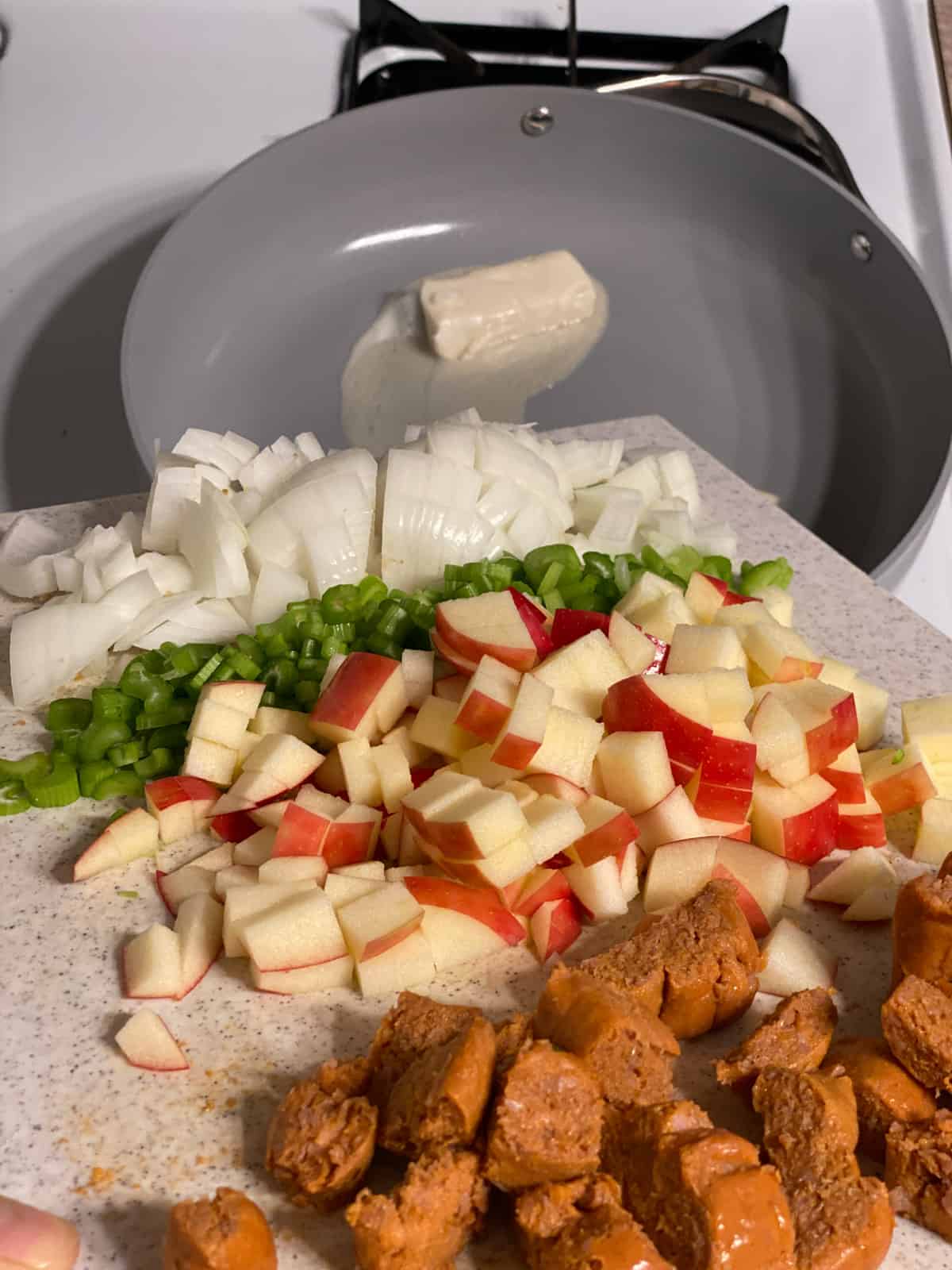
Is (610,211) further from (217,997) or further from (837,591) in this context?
(217,997)

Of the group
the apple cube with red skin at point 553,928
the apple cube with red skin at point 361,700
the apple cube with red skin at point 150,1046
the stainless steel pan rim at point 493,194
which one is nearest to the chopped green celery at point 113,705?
the apple cube with red skin at point 361,700

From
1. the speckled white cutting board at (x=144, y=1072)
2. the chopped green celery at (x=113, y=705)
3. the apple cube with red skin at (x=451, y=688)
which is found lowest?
the speckled white cutting board at (x=144, y=1072)

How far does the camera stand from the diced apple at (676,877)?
4.47 ft

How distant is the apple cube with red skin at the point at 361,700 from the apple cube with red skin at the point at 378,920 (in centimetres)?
21

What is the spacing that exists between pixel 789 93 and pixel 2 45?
2.05 metres

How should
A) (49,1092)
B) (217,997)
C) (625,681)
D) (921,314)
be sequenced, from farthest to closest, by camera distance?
(921,314) < (625,681) < (217,997) < (49,1092)

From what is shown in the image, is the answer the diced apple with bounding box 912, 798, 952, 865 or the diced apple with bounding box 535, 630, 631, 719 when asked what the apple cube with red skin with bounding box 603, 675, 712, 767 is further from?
the diced apple with bounding box 912, 798, 952, 865

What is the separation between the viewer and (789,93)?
133 inches

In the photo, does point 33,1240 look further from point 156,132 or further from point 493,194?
point 156,132

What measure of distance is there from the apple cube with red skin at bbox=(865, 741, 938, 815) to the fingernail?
96cm

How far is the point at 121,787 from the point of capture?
4.93 ft

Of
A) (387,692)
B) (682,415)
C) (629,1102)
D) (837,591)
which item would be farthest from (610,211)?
(629,1102)

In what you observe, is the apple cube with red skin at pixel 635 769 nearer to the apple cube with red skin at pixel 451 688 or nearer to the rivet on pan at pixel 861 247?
the apple cube with red skin at pixel 451 688

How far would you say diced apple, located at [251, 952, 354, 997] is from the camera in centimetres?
126
